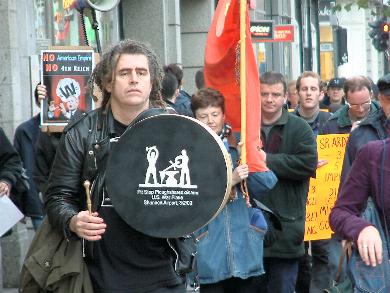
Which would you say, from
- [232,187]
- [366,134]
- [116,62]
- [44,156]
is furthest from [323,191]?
[116,62]

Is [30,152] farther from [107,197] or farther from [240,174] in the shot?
[107,197]

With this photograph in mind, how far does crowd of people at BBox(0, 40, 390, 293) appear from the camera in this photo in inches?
184

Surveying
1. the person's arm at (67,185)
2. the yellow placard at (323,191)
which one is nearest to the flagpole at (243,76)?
the person's arm at (67,185)

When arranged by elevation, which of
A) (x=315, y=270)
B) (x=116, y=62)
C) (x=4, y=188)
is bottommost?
(x=315, y=270)

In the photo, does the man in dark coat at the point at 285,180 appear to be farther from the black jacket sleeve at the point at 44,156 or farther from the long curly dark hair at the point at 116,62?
the long curly dark hair at the point at 116,62

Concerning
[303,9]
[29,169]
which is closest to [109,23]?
[29,169]

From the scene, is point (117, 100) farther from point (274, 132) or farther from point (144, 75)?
point (274, 132)

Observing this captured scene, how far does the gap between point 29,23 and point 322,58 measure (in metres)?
28.7

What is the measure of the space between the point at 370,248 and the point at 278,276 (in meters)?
3.12

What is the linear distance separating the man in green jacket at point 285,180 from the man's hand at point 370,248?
2836 millimetres

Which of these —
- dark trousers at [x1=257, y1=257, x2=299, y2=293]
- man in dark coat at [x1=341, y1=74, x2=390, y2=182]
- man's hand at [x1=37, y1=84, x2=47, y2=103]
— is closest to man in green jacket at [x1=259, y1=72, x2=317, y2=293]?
dark trousers at [x1=257, y1=257, x2=299, y2=293]

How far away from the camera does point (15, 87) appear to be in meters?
10.5

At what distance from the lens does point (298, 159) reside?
25.0 feet

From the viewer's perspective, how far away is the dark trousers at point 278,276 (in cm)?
741
